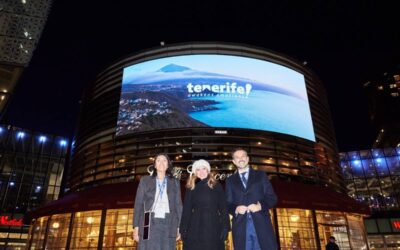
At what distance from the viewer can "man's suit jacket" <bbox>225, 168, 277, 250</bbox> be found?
416 cm

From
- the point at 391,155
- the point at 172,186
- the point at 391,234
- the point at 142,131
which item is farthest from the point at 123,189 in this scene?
the point at 391,155

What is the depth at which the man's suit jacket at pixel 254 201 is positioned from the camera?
164 inches

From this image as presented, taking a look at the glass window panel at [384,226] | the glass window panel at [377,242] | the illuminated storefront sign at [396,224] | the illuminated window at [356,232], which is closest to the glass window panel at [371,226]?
the glass window panel at [384,226]

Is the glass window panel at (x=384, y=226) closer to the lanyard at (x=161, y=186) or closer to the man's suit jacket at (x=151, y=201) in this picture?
the man's suit jacket at (x=151, y=201)

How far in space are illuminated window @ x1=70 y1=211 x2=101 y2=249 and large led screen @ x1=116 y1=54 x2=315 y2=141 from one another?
5841 mm

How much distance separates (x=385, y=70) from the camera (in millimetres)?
81812

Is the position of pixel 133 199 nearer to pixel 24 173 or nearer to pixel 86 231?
pixel 86 231

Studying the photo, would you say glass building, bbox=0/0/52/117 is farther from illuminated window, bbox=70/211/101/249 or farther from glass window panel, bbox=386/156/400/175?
glass window panel, bbox=386/156/400/175

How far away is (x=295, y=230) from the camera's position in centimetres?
1644

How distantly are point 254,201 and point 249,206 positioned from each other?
0.78 ft

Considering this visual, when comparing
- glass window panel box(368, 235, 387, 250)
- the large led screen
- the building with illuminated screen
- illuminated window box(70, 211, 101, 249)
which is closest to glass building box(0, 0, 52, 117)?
the building with illuminated screen

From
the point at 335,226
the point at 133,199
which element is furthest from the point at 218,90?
the point at 335,226

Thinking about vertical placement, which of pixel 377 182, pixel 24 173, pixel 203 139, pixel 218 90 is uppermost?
pixel 218 90

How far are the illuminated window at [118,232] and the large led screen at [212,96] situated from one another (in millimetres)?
5944
